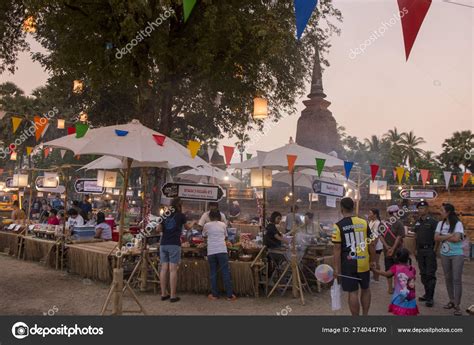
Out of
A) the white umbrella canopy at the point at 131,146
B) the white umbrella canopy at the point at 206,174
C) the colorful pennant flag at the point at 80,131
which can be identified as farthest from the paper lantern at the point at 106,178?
the colorful pennant flag at the point at 80,131

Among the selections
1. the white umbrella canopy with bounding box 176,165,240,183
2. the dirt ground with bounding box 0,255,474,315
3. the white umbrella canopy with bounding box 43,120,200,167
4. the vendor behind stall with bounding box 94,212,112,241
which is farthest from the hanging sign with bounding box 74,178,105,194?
the white umbrella canopy with bounding box 43,120,200,167

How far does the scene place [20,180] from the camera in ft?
40.6

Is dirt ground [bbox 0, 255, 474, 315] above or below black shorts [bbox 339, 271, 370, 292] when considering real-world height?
below

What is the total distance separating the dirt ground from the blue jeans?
22 cm

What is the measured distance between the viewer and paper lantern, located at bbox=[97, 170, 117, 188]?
34.9 ft

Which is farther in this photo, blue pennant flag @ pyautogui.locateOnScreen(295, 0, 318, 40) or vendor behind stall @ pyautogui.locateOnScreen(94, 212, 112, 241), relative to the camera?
vendor behind stall @ pyautogui.locateOnScreen(94, 212, 112, 241)

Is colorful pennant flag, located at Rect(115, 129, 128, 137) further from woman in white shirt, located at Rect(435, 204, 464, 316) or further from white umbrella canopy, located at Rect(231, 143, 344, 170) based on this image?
woman in white shirt, located at Rect(435, 204, 464, 316)

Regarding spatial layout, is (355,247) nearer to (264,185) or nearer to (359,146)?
(264,185)

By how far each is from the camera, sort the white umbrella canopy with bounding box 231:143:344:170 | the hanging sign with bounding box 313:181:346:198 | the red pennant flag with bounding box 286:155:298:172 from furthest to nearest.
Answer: the hanging sign with bounding box 313:181:346:198 → the white umbrella canopy with bounding box 231:143:344:170 → the red pennant flag with bounding box 286:155:298:172

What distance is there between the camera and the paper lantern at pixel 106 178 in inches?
419

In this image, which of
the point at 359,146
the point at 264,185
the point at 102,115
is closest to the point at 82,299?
the point at 264,185

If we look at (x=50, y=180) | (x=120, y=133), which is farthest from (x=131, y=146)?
(x=50, y=180)

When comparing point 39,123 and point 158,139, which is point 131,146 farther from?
point 39,123
